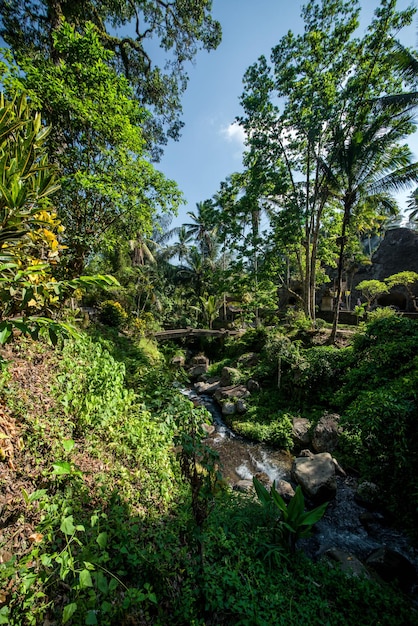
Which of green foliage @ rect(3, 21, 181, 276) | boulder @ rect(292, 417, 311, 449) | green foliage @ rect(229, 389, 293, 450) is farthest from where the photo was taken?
green foliage @ rect(229, 389, 293, 450)

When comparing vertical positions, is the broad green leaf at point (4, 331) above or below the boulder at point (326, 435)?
above

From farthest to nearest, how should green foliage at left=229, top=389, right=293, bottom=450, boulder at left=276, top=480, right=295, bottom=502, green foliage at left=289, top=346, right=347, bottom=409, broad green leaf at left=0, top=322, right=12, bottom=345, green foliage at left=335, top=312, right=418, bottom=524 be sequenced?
green foliage at left=289, top=346, right=347, bottom=409
green foliage at left=229, top=389, right=293, bottom=450
boulder at left=276, top=480, right=295, bottom=502
green foliage at left=335, top=312, right=418, bottom=524
broad green leaf at left=0, top=322, right=12, bottom=345

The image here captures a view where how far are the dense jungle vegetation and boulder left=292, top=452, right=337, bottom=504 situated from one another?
2.63ft

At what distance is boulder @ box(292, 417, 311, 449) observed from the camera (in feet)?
22.5

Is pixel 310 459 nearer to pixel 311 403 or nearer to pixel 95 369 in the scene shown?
pixel 311 403

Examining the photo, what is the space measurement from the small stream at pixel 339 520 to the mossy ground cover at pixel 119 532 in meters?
1.09

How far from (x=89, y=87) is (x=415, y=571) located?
31.7 feet

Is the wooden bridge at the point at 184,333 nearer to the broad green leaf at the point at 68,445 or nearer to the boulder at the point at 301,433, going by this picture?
the boulder at the point at 301,433

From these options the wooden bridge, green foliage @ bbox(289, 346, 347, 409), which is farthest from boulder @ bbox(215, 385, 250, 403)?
the wooden bridge

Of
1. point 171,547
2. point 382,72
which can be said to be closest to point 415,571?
point 171,547

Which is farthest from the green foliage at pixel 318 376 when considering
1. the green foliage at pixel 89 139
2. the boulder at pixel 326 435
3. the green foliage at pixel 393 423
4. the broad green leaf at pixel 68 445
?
the broad green leaf at pixel 68 445

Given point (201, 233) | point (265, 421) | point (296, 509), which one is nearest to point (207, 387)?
point (265, 421)

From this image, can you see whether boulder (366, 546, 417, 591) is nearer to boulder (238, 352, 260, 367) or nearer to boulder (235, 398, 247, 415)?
boulder (235, 398, 247, 415)

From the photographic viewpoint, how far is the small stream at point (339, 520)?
13.0ft
